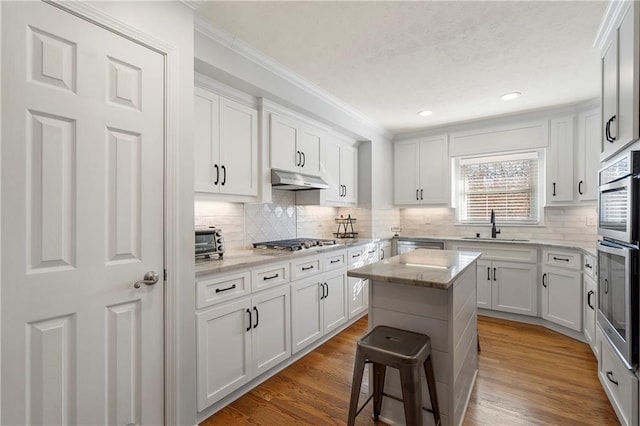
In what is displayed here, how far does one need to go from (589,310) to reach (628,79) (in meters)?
2.22

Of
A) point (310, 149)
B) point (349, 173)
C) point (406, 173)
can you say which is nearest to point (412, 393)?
point (310, 149)

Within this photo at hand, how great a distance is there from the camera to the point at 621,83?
A: 1792 mm

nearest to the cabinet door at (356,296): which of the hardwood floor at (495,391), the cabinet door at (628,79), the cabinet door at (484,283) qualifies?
the hardwood floor at (495,391)

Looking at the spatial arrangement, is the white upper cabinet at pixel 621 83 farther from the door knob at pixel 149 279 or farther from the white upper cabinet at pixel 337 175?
the door knob at pixel 149 279

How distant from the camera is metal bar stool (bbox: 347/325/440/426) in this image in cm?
146

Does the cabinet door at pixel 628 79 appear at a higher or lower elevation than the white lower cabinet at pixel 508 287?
higher

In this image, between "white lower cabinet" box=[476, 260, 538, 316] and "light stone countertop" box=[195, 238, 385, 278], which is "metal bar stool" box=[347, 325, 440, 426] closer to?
"light stone countertop" box=[195, 238, 385, 278]

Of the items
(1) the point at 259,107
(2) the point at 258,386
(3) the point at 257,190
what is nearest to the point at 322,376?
(2) the point at 258,386

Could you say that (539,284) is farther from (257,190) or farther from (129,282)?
(129,282)

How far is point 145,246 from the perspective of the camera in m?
1.60

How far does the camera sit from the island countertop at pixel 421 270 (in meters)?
1.57

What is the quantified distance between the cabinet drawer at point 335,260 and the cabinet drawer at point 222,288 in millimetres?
1039

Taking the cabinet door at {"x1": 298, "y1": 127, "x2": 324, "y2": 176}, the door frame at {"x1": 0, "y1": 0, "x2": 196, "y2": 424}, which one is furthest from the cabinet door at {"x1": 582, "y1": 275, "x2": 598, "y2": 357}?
the door frame at {"x1": 0, "y1": 0, "x2": 196, "y2": 424}

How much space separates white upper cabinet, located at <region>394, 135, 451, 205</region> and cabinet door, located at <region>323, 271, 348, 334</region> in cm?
197
